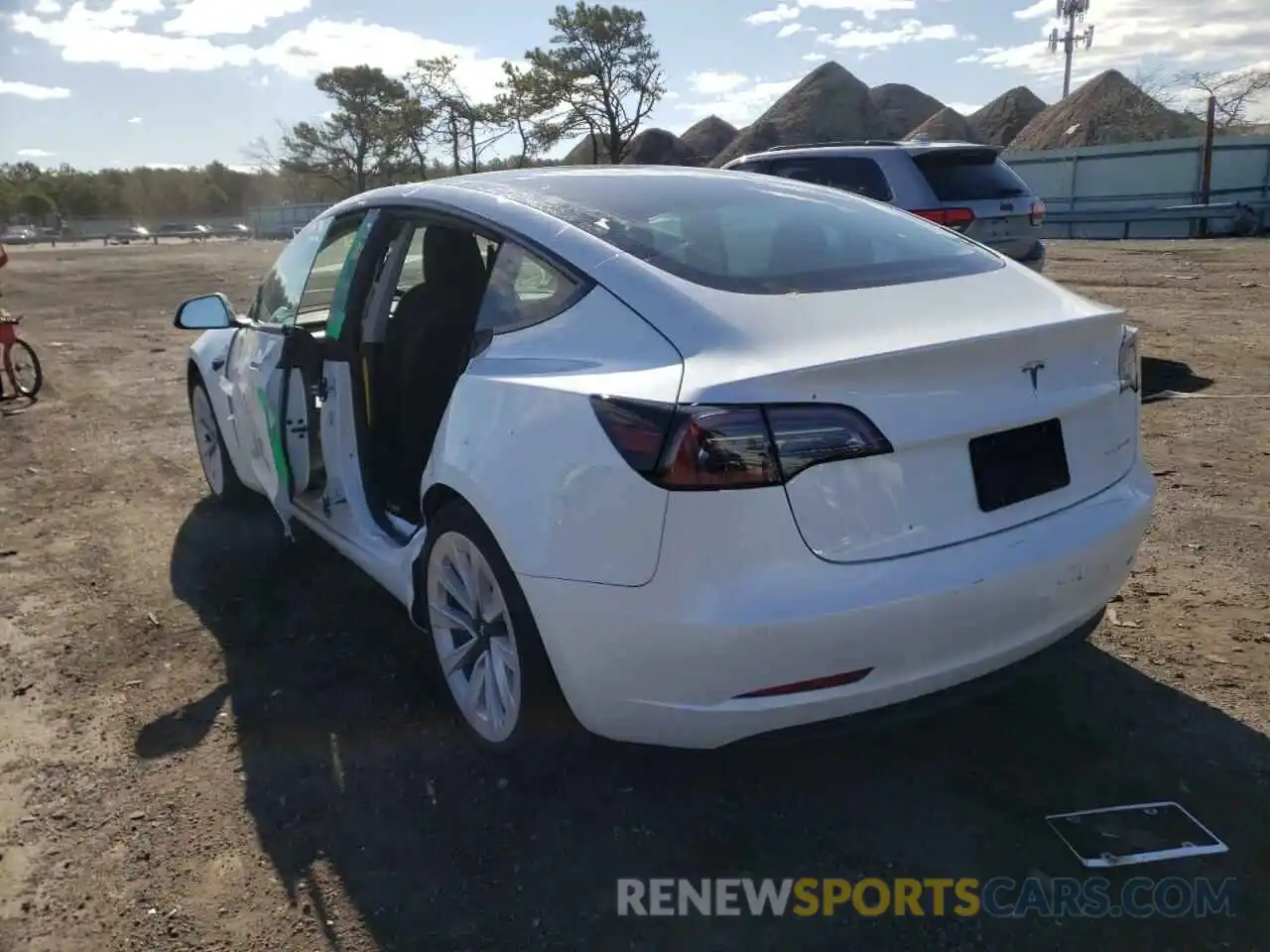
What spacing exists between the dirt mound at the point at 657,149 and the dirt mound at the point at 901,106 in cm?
956

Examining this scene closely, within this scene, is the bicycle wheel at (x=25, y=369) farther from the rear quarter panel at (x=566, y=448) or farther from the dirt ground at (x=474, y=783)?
the rear quarter panel at (x=566, y=448)

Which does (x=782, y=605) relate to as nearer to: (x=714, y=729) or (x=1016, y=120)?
(x=714, y=729)

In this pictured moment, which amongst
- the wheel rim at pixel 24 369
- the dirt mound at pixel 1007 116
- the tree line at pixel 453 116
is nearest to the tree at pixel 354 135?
the tree line at pixel 453 116

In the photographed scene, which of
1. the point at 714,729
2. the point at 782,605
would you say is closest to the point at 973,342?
the point at 782,605

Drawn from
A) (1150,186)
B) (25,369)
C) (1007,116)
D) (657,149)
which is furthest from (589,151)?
(25,369)

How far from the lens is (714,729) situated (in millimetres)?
2336

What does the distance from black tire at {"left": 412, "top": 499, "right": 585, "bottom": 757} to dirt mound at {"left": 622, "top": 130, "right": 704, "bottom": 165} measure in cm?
4349

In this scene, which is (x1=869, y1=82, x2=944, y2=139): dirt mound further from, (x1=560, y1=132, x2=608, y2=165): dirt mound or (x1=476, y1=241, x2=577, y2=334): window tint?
(x1=476, y1=241, x2=577, y2=334): window tint

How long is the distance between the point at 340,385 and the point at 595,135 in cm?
4265

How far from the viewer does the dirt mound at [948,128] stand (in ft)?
139

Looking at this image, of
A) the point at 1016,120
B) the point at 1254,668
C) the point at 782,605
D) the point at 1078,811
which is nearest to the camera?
the point at 782,605

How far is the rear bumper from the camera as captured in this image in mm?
2193

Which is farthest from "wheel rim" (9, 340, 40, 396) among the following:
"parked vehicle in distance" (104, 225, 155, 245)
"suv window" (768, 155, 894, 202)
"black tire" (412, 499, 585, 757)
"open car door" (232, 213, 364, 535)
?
"parked vehicle in distance" (104, 225, 155, 245)

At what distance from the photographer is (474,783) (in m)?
2.91
